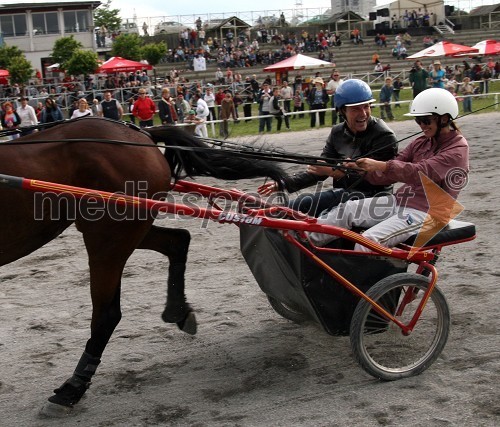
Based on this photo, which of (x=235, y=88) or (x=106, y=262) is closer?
(x=106, y=262)

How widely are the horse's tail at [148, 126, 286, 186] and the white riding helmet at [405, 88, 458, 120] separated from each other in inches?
33.9

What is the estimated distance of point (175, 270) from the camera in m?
4.51

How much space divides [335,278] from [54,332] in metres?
1.84

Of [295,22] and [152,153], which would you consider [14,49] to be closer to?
[295,22]

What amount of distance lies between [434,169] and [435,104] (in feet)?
1.24

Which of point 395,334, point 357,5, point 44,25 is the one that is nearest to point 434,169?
point 395,334

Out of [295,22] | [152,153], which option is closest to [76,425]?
[152,153]

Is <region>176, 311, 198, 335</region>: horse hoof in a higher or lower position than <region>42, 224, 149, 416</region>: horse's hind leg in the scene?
lower

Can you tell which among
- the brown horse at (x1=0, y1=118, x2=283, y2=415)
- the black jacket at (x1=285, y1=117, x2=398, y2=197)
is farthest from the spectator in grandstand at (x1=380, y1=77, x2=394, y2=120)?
the brown horse at (x1=0, y1=118, x2=283, y2=415)

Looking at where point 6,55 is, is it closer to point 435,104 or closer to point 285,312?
point 285,312

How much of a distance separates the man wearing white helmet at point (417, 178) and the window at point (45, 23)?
3689 cm

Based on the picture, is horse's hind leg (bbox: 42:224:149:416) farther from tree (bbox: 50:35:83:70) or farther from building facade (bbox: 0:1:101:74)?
building facade (bbox: 0:1:101:74)

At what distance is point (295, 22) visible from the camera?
130 ft

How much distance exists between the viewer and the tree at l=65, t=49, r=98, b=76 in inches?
1044
